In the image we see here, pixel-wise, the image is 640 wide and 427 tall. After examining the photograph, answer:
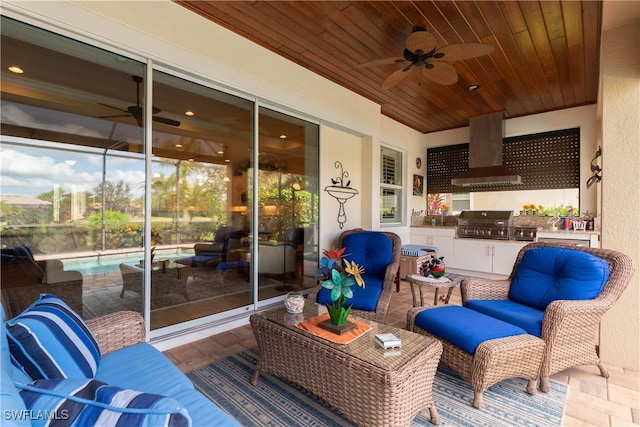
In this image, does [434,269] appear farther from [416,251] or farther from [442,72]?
[442,72]

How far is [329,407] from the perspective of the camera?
1790mm

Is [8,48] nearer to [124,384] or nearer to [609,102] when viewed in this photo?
[124,384]

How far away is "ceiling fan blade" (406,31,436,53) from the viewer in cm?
Answer: 251

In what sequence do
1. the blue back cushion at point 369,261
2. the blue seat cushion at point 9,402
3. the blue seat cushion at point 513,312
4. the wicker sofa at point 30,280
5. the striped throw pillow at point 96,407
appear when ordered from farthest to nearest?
the blue back cushion at point 369,261 → the wicker sofa at point 30,280 → the blue seat cushion at point 513,312 → the striped throw pillow at point 96,407 → the blue seat cushion at point 9,402

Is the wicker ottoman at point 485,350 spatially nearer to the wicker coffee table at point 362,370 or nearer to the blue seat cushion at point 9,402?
the wicker coffee table at point 362,370

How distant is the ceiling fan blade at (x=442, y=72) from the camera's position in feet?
9.67

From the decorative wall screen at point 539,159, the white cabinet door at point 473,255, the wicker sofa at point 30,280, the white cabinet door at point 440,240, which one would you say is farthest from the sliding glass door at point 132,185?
the decorative wall screen at point 539,159

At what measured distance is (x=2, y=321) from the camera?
1.07 m

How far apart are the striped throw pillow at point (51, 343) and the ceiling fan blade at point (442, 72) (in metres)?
→ 3.44

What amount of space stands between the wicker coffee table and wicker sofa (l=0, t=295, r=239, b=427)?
0.63 meters

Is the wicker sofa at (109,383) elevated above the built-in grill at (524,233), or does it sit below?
below

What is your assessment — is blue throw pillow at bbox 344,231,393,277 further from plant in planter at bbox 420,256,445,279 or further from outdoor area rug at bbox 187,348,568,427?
outdoor area rug at bbox 187,348,568,427

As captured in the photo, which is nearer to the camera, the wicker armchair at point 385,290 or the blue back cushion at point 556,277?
the blue back cushion at point 556,277

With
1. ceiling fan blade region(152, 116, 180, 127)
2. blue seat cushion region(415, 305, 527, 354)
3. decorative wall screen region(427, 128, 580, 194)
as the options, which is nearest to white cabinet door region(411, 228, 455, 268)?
decorative wall screen region(427, 128, 580, 194)
